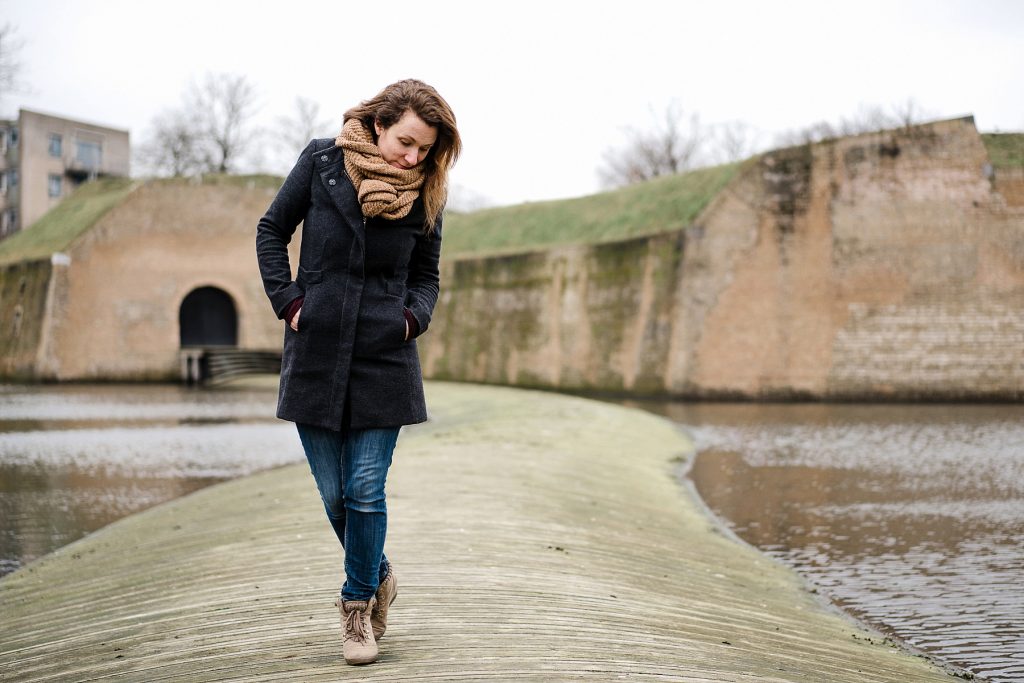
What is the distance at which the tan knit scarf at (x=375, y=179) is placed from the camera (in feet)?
10.7

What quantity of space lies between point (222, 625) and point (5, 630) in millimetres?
1595

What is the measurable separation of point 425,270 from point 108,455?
11206 mm

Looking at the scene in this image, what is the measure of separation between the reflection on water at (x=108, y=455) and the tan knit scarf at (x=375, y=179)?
5430 millimetres

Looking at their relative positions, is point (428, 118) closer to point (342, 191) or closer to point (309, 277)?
point (342, 191)

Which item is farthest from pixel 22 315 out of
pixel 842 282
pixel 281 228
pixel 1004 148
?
pixel 281 228

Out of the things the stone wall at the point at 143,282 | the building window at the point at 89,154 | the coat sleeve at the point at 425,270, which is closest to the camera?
the coat sleeve at the point at 425,270

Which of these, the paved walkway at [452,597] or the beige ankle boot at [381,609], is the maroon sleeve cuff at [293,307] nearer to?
the beige ankle boot at [381,609]

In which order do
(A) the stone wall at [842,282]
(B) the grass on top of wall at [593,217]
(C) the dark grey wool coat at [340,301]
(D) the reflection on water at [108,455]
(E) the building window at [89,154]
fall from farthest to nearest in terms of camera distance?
(E) the building window at [89,154], (B) the grass on top of wall at [593,217], (A) the stone wall at [842,282], (D) the reflection on water at [108,455], (C) the dark grey wool coat at [340,301]

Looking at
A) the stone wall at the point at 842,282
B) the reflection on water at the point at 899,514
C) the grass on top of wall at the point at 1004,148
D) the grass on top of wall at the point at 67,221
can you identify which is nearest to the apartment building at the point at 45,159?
Answer: the grass on top of wall at the point at 67,221

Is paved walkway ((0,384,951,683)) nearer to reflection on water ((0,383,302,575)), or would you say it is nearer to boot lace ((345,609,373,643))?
boot lace ((345,609,373,643))

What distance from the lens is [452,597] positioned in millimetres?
4426

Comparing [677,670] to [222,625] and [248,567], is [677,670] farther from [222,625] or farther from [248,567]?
[248,567]

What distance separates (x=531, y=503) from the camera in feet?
24.4

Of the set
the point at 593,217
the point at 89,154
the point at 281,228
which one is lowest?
the point at 281,228
